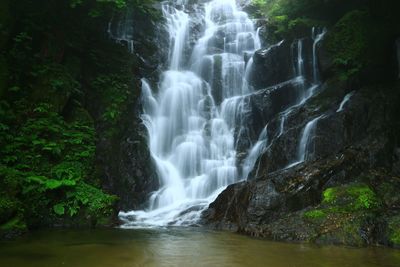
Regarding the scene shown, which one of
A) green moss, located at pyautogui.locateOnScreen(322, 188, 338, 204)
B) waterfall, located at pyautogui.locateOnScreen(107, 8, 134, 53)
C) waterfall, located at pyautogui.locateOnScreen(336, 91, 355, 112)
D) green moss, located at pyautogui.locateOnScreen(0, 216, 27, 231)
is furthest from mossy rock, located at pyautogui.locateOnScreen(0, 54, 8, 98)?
waterfall, located at pyautogui.locateOnScreen(336, 91, 355, 112)

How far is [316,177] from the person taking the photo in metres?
10.6

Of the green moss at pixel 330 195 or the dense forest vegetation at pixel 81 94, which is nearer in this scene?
the green moss at pixel 330 195

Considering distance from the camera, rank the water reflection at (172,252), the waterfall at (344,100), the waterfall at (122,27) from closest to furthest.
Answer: the water reflection at (172,252)
the waterfall at (344,100)
the waterfall at (122,27)

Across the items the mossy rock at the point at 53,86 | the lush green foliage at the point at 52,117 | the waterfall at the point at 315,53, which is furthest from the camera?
the waterfall at the point at 315,53

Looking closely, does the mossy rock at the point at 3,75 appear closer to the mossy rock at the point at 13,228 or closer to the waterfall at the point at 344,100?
the mossy rock at the point at 13,228

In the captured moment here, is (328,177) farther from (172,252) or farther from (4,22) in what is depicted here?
(4,22)

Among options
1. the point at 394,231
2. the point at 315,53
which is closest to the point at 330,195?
the point at 394,231

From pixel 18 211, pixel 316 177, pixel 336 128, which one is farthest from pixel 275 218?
pixel 18 211

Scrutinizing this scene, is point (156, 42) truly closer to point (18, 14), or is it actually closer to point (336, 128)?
point (18, 14)

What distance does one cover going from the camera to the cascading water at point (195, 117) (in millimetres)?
14633

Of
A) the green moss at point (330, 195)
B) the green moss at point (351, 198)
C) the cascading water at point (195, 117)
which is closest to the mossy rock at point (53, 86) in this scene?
the cascading water at point (195, 117)

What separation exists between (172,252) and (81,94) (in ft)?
31.2

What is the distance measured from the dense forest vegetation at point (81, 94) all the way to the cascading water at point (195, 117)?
4.33ft

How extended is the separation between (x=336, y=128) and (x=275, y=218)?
16.8 ft
